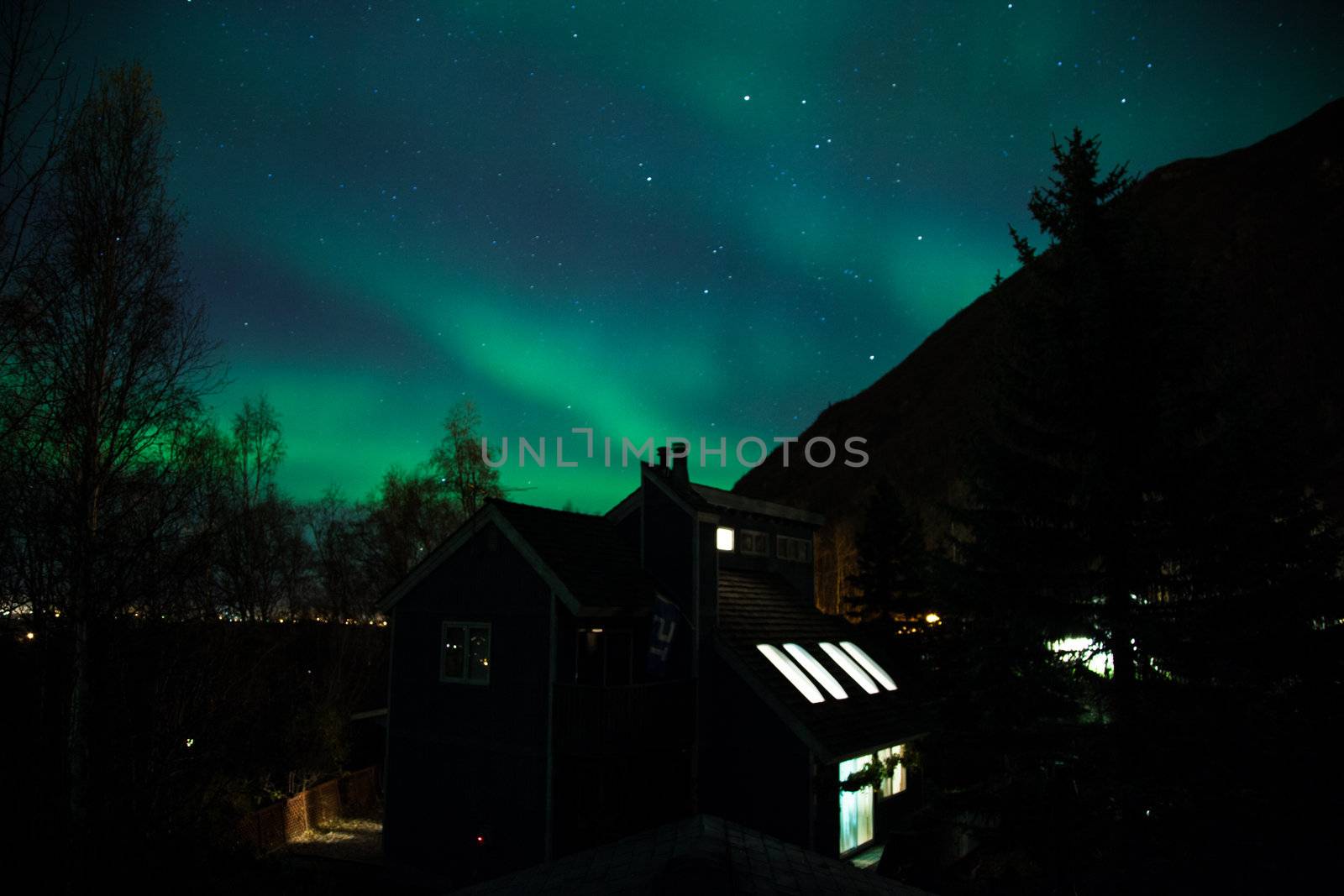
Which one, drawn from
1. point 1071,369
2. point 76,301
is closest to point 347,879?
point 76,301

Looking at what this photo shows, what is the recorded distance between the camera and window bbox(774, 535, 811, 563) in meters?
Answer: 28.1

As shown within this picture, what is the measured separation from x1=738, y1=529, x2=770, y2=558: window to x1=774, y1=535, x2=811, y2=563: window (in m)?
0.64

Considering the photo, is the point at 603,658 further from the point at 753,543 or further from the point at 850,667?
the point at 850,667

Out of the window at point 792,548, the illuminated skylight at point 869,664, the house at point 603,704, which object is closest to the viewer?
the house at point 603,704

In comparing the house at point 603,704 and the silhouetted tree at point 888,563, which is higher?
the silhouetted tree at point 888,563

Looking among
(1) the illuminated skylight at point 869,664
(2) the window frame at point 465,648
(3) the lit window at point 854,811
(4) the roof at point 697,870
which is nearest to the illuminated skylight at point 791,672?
(3) the lit window at point 854,811

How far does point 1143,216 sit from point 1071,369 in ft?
15.0

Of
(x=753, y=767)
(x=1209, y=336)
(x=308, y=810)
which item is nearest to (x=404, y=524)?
(x=308, y=810)

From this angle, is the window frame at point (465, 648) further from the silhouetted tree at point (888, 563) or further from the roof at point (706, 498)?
the silhouetted tree at point (888, 563)

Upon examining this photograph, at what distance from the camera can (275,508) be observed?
135 ft

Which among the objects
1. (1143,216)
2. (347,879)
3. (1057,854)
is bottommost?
(347,879)

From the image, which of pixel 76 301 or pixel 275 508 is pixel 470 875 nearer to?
pixel 76 301

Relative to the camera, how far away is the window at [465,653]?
A: 20.8 m

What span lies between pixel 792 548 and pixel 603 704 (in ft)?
38.6
